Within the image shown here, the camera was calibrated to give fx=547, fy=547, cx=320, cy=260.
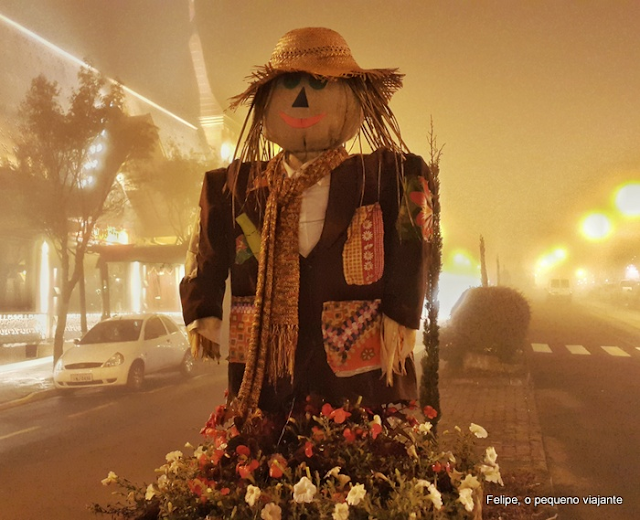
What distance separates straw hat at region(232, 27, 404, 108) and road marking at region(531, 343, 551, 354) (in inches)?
398

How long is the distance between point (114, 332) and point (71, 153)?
307 cm

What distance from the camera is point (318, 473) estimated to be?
1834 millimetres

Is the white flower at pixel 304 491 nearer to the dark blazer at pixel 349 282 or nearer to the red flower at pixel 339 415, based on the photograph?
the red flower at pixel 339 415

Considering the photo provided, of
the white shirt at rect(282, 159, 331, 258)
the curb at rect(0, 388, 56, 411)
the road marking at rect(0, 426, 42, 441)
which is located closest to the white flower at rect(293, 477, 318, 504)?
the white shirt at rect(282, 159, 331, 258)

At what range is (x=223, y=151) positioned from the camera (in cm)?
1434

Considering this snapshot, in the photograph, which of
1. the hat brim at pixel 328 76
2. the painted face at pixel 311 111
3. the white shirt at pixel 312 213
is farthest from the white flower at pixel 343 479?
the hat brim at pixel 328 76

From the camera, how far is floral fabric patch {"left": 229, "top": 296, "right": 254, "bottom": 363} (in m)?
2.17

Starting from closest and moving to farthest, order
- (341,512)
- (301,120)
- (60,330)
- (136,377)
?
(341,512), (301,120), (136,377), (60,330)

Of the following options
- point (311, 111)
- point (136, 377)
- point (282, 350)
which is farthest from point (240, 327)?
point (136, 377)

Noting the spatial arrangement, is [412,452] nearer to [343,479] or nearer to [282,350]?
[343,479]

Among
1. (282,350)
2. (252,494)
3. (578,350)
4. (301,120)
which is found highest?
(301,120)

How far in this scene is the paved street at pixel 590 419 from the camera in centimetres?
387

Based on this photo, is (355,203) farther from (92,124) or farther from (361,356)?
(92,124)

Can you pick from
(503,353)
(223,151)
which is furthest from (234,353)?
(223,151)
